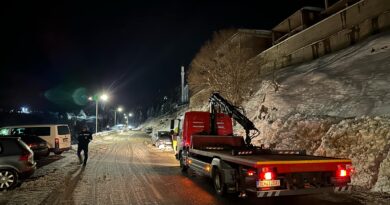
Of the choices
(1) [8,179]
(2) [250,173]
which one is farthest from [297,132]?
(1) [8,179]

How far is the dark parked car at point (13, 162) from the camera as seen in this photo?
9766mm

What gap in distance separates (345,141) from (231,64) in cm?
1905

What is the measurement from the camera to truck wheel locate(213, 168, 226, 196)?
852cm

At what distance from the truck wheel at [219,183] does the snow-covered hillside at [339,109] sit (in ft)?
13.0

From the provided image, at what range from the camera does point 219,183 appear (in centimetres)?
884

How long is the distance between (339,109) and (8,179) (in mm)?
14485

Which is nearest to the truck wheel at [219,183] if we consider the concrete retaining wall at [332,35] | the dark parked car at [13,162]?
the dark parked car at [13,162]

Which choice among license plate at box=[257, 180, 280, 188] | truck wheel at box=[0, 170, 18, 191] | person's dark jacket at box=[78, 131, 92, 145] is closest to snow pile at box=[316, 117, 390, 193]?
license plate at box=[257, 180, 280, 188]

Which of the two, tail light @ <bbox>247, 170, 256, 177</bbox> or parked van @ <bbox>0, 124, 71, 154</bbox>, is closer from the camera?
tail light @ <bbox>247, 170, 256, 177</bbox>

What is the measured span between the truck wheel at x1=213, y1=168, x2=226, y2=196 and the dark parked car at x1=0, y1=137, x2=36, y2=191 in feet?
19.8

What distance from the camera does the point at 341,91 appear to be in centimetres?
1819

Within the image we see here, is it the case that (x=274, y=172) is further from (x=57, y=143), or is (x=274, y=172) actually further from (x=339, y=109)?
(x=57, y=143)

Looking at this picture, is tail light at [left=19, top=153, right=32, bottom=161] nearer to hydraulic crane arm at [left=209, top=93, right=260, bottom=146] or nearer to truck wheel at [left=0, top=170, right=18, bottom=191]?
truck wheel at [left=0, top=170, right=18, bottom=191]

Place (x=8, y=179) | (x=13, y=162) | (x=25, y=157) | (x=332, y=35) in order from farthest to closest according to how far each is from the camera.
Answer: (x=332, y=35) < (x=25, y=157) < (x=13, y=162) < (x=8, y=179)
